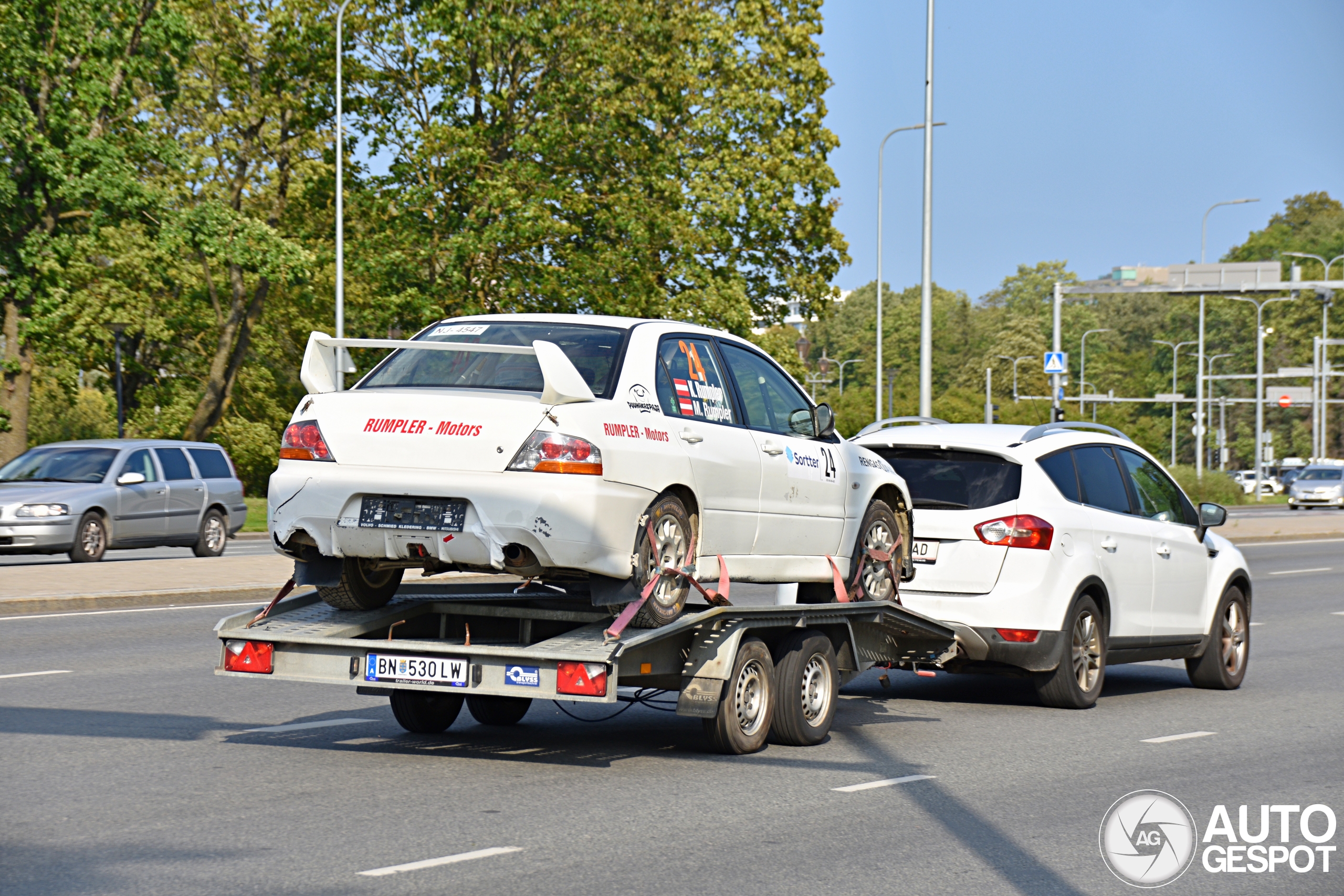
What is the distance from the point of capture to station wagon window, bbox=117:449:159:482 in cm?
2306

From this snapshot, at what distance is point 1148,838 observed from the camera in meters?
6.76

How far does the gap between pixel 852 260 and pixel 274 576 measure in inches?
1208

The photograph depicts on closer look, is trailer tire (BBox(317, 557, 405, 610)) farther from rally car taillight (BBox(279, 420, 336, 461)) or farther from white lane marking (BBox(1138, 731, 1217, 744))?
white lane marking (BBox(1138, 731, 1217, 744))

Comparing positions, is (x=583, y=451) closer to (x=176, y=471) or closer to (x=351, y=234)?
(x=176, y=471)

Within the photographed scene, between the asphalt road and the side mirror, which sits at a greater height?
the side mirror

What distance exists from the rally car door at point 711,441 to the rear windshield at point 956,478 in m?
2.29

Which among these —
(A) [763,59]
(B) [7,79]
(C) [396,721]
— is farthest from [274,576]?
(A) [763,59]

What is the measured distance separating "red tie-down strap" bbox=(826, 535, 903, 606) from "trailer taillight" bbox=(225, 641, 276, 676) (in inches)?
123

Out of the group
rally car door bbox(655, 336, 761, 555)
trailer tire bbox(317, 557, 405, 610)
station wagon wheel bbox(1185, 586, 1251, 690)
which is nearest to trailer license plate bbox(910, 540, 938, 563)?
rally car door bbox(655, 336, 761, 555)

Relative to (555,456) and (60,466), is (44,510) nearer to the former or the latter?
(60,466)

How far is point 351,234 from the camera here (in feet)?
138

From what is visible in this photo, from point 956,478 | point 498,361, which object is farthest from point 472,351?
point 956,478

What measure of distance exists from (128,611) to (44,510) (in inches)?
240

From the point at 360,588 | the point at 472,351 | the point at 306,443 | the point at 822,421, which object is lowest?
the point at 360,588
